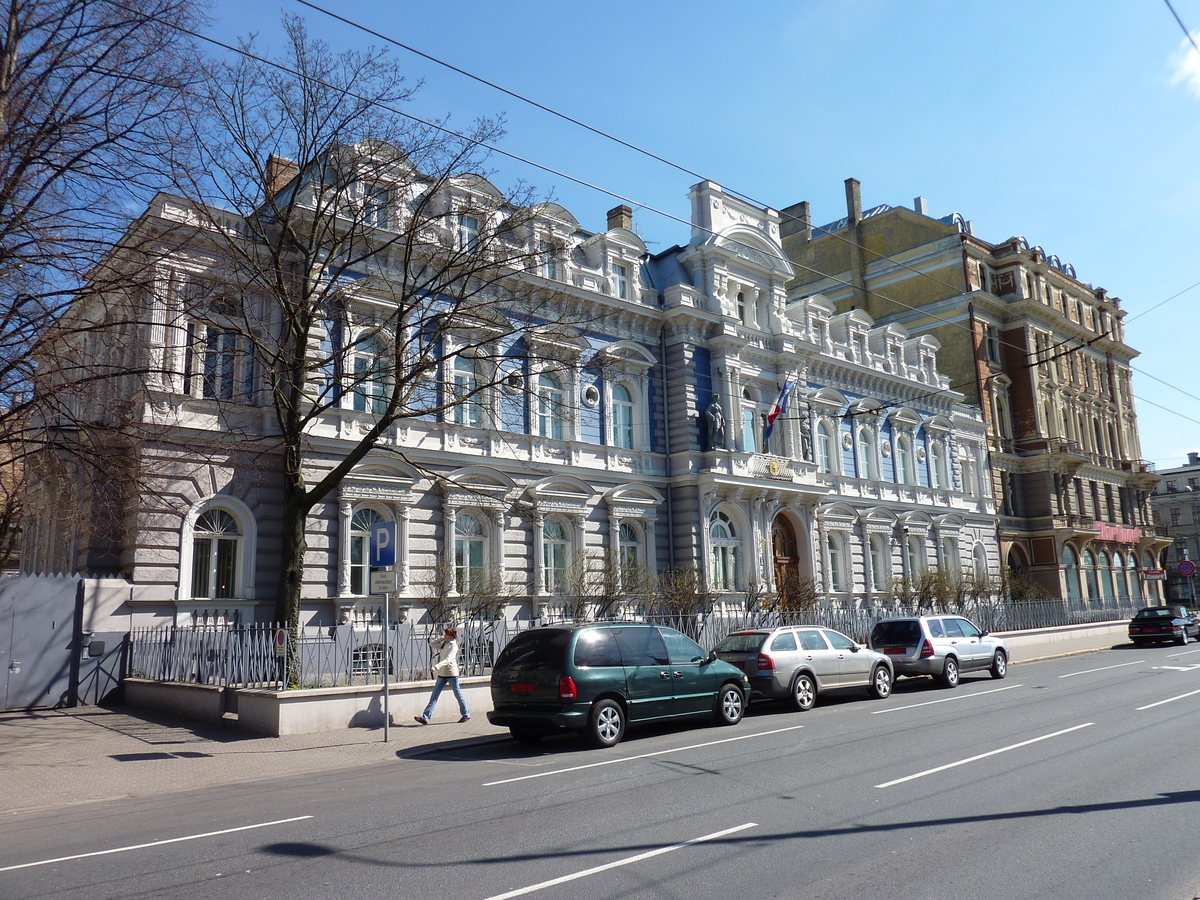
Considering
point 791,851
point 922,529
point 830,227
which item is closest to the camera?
point 791,851

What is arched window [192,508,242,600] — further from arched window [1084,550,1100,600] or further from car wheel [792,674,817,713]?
arched window [1084,550,1100,600]

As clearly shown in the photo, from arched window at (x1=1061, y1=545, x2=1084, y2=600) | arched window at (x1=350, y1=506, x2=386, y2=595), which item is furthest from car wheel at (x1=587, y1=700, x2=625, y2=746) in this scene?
arched window at (x1=1061, y1=545, x2=1084, y2=600)

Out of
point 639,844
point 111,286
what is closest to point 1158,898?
point 639,844

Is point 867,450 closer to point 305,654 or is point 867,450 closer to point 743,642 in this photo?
point 743,642

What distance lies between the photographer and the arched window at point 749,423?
30.9 m

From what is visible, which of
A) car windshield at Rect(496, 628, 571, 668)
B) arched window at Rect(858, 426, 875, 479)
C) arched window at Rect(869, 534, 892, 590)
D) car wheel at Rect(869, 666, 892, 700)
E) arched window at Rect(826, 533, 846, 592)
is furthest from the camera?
arched window at Rect(858, 426, 875, 479)

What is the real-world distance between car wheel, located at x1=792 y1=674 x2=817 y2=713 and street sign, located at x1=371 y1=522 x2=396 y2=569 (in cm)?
769

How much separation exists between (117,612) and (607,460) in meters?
13.9

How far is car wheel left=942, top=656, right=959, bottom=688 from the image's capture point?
67.0 ft

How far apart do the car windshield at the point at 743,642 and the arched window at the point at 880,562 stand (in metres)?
20.9

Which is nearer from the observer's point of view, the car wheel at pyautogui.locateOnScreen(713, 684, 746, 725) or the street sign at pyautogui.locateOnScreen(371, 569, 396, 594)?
the street sign at pyautogui.locateOnScreen(371, 569, 396, 594)

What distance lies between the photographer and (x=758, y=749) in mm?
11555

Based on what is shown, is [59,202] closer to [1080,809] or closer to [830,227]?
[1080,809]

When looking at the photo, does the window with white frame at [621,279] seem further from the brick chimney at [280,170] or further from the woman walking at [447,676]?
the woman walking at [447,676]
